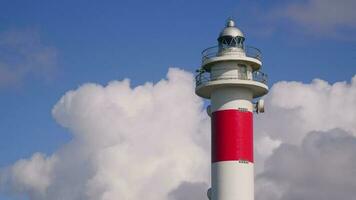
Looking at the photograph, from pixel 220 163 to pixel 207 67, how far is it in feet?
24.1

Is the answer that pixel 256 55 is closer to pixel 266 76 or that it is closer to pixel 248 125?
pixel 266 76

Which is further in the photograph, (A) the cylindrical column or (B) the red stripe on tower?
(B) the red stripe on tower

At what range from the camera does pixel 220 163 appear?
56.7m

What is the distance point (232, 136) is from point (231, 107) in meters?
2.20

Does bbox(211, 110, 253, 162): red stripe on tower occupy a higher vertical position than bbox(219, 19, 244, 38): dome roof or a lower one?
lower

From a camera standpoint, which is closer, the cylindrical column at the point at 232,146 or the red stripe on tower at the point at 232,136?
the cylindrical column at the point at 232,146

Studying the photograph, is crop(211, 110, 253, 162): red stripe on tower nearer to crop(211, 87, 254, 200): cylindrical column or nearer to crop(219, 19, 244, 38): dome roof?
crop(211, 87, 254, 200): cylindrical column

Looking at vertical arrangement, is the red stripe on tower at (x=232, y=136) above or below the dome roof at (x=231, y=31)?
below

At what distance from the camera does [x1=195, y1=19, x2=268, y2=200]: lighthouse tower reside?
56.4 m

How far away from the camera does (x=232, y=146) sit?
56.6 meters

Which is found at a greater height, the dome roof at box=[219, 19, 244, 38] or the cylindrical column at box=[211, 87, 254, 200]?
the dome roof at box=[219, 19, 244, 38]

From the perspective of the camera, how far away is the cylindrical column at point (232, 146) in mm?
56281

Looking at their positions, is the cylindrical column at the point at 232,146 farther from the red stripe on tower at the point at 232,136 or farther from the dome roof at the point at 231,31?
the dome roof at the point at 231,31

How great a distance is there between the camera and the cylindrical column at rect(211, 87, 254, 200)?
5628 centimetres
